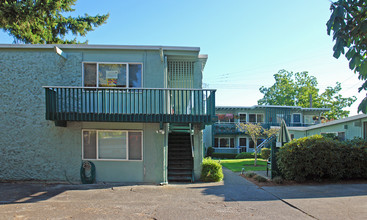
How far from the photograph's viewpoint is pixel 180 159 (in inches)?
482

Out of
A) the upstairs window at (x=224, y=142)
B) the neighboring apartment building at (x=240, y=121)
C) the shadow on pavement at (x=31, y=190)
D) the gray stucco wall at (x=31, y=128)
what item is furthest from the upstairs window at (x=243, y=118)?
the gray stucco wall at (x=31, y=128)

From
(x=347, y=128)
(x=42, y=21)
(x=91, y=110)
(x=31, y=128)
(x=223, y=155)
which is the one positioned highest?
(x=42, y=21)

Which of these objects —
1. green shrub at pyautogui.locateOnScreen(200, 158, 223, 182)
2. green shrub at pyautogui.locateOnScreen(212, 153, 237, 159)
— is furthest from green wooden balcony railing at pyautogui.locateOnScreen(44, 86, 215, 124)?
green shrub at pyautogui.locateOnScreen(212, 153, 237, 159)

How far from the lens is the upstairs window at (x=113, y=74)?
432 inches

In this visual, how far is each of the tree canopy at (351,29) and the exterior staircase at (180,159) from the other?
942cm

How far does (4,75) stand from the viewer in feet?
35.4

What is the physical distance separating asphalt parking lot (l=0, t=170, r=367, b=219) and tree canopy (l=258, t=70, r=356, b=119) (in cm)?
3992

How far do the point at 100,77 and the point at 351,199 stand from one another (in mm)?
10000

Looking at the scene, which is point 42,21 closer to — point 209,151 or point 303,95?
point 209,151

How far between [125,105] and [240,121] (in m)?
22.6

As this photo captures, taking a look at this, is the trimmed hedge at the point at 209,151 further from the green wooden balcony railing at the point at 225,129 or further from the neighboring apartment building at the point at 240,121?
the green wooden balcony railing at the point at 225,129

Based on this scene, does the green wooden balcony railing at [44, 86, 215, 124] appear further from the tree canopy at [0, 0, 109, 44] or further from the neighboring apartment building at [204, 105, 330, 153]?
the neighboring apartment building at [204, 105, 330, 153]

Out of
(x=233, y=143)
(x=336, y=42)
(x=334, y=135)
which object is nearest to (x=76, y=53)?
(x=336, y=42)

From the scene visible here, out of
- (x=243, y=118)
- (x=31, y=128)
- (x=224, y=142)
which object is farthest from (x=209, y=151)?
(x=31, y=128)
